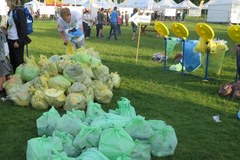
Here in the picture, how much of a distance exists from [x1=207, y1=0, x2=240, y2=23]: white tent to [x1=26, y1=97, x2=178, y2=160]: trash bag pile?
31.3m

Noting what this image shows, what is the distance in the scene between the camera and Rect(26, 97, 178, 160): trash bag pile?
3586 mm

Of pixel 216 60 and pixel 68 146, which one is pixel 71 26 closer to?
pixel 216 60

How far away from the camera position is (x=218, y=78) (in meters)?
8.78

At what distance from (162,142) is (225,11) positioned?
3534 centimetres

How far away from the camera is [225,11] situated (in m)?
36.8

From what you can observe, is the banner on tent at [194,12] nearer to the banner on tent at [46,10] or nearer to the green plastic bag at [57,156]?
the banner on tent at [46,10]

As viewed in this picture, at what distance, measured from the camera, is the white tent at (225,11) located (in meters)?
34.7

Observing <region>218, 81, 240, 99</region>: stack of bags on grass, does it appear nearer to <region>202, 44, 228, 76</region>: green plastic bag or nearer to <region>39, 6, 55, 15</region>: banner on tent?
<region>202, 44, 228, 76</region>: green plastic bag

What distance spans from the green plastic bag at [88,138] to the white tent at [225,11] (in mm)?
31977

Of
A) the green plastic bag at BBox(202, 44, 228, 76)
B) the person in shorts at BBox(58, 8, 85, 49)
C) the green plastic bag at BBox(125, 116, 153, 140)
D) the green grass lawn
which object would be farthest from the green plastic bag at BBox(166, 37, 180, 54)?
the green plastic bag at BBox(125, 116, 153, 140)

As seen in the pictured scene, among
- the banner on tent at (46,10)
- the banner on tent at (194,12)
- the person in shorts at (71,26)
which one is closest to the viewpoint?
the person in shorts at (71,26)

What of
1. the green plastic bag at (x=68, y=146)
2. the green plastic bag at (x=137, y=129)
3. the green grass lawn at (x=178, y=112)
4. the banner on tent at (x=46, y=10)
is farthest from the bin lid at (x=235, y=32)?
the banner on tent at (x=46, y=10)

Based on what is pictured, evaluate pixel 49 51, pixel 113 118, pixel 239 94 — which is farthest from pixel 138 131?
pixel 49 51

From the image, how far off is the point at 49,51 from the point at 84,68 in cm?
731
